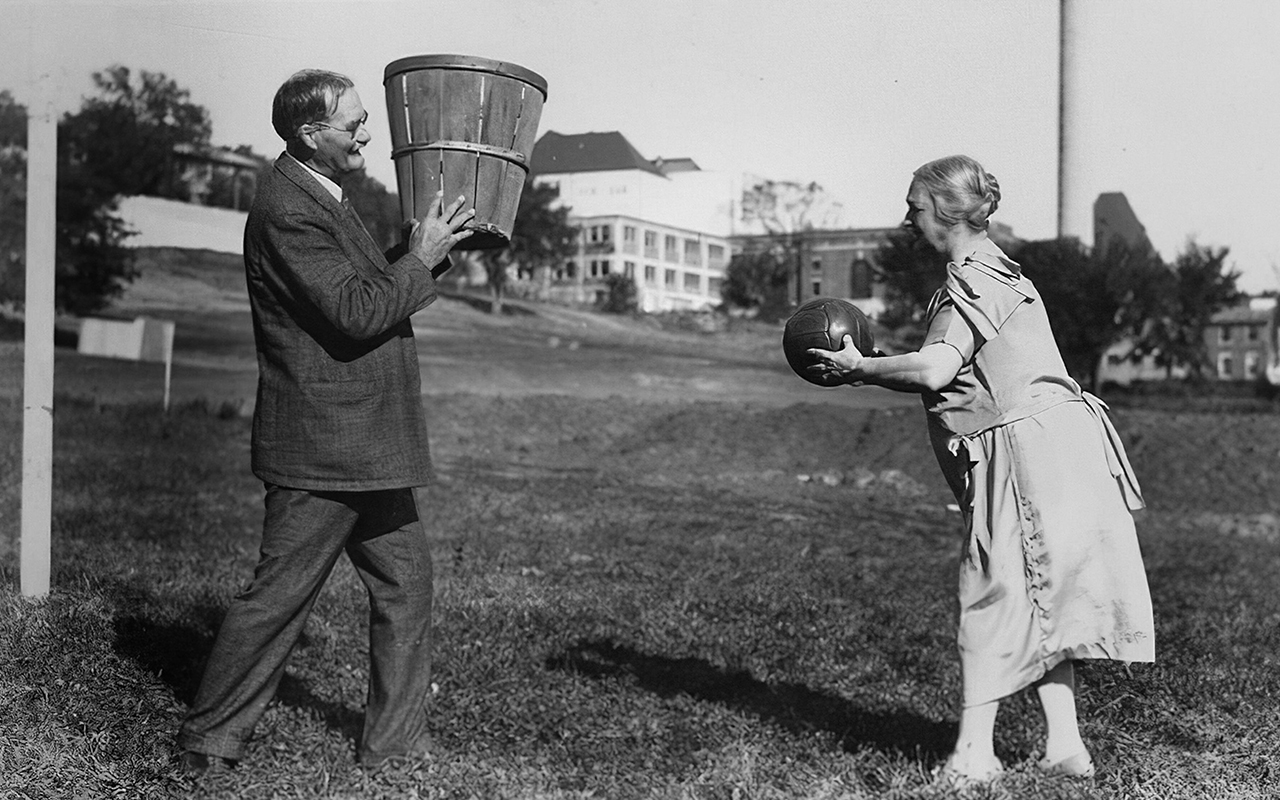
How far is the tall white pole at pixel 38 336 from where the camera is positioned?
16.7ft

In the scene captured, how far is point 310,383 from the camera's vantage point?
3256mm

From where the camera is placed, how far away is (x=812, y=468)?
12352 millimetres

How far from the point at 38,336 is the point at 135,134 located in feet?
18.3

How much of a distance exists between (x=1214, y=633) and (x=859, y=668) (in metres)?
1.91

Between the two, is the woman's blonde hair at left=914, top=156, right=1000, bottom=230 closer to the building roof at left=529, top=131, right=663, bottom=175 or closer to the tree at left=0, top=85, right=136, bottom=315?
the building roof at left=529, top=131, right=663, bottom=175

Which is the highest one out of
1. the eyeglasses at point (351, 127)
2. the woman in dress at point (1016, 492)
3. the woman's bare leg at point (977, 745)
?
the eyeglasses at point (351, 127)

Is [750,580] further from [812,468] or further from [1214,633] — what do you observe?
[812,468]

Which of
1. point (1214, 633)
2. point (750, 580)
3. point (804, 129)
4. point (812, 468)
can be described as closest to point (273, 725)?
point (750, 580)

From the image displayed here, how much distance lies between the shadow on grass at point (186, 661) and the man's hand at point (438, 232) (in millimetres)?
1426

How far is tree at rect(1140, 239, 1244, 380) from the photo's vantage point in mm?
13102

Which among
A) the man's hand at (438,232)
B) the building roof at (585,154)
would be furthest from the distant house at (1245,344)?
the man's hand at (438,232)

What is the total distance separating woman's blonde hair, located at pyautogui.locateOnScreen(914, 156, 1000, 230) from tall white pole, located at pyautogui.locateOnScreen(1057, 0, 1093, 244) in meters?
4.80

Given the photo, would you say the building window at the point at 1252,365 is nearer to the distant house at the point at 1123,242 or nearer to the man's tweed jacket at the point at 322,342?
the distant house at the point at 1123,242

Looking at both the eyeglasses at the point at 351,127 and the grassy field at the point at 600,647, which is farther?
the grassy field at the point at 600,647
